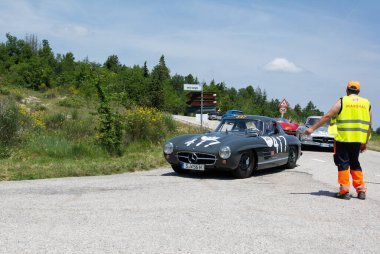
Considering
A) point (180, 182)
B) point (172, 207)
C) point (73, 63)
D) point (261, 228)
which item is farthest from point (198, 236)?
point (73, 63)

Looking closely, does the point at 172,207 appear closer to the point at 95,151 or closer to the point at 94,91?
the point at 95,151

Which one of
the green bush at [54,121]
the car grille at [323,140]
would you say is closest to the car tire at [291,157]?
the car grille at [323,140]

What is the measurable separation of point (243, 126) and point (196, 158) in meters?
1.88

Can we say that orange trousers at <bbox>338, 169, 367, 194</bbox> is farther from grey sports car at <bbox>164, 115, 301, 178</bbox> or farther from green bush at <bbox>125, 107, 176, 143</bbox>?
green bush at <bbox>125, 107, 176, 143</bbox>

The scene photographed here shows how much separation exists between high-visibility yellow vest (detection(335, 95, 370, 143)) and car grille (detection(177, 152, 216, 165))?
2.98m

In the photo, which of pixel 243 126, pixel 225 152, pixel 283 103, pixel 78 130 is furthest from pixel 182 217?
pixel 283 103

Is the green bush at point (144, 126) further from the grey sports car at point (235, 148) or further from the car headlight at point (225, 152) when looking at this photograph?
the car headlight at point (225, 152)

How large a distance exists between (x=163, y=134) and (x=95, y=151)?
4571mm

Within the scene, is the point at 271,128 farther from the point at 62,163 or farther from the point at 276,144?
the point at 62,163

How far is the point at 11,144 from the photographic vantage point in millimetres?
13969

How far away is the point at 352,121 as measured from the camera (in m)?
7.42

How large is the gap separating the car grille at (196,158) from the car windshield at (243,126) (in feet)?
5.32

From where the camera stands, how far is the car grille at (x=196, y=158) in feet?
31.9

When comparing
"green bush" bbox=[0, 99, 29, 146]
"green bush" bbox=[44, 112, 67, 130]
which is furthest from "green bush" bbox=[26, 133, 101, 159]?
"green bush" bbox=[44, 112, 67, 130]
